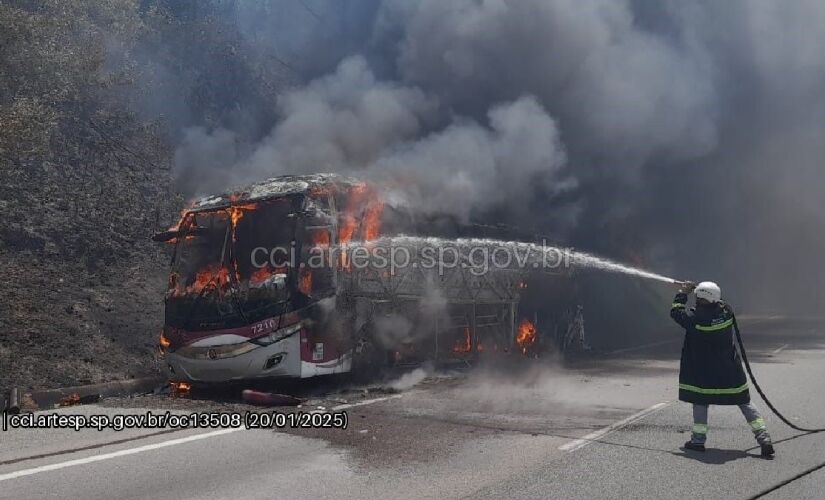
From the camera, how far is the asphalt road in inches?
183

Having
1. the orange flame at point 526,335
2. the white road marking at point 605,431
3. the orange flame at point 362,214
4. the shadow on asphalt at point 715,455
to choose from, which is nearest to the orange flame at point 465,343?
the orange flame at point 526,335

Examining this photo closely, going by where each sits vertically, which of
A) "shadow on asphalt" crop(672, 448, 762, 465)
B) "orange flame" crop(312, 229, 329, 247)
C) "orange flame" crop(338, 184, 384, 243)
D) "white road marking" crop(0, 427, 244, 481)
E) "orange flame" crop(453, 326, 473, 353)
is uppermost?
"orange flame" crop(338, 184, 384, 243)

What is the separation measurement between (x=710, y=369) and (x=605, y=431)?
128 centimetres

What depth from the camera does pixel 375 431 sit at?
6.55 meters

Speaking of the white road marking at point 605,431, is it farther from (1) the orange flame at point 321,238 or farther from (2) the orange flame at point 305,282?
Result: (1) the orange flame at point 321,238

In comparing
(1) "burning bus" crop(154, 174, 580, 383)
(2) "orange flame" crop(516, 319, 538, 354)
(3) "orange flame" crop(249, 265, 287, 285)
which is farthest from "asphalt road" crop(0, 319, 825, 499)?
(2) "orange flame" crop(516, 319, 538, 354)

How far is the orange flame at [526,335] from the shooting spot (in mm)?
13148

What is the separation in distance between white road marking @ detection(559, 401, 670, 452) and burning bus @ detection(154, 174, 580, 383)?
3.52m

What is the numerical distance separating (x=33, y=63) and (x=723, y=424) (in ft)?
52.9

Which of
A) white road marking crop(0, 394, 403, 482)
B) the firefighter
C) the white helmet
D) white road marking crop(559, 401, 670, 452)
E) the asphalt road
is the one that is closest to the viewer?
the asphalt road

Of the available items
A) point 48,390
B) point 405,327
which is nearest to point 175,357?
point 48,390

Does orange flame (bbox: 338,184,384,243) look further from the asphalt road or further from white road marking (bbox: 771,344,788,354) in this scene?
→ white road marking (bbox: 771,344,788,354)

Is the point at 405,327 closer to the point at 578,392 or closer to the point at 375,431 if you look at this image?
the point at 578,392

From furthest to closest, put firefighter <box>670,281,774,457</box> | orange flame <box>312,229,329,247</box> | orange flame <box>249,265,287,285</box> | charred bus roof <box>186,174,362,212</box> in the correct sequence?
charred bus roof <box>186,174,362,212</box> < orange flame <box>312,229,329,247</box> < orange flame <box>249,265,287,285</box> < firefighter <box>670,281,774,457</box>
